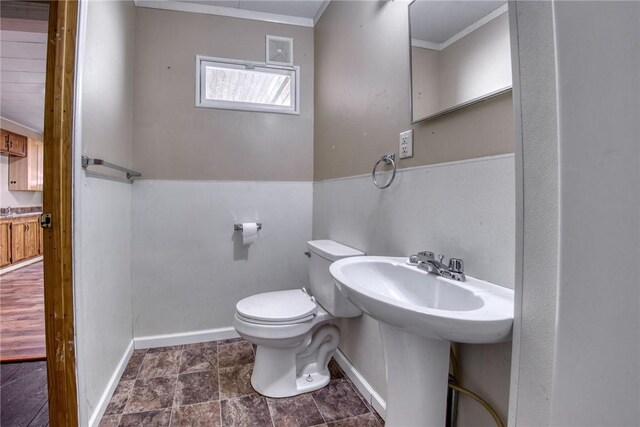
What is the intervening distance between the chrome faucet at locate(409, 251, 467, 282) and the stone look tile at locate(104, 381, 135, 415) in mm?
1558

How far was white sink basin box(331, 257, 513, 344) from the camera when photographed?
2.10ft

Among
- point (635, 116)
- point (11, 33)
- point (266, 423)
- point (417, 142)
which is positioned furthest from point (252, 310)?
point (11, 33)

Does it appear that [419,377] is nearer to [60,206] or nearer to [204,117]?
[60,206]

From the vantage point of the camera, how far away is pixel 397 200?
1.30m

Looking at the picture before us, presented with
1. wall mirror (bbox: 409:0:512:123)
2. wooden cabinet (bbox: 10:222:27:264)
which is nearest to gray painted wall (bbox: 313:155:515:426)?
wall mirror (bbox: 409:0:512:123)

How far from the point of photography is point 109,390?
4.84 feet

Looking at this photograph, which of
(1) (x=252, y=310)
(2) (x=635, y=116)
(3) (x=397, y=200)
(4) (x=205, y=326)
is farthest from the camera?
(4) (x=205, y=326)

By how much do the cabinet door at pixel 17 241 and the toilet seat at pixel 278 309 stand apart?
4581mm

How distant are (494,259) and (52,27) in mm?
1647

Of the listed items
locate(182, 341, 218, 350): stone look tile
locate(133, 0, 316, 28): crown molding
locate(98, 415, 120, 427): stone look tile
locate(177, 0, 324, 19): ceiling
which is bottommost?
locate(98, 415, 120, 427): stone look tile

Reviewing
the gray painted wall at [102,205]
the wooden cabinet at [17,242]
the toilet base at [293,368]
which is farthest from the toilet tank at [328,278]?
the wooden cabinet at [17,242]

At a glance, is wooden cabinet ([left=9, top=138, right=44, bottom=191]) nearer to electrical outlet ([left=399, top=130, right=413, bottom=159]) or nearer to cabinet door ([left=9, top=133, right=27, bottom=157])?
cabinet door ([left=9, top=133, right=27, bottom=157])

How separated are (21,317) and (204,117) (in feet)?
7.63

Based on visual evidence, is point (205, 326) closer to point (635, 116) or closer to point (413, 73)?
point (413, 73)
